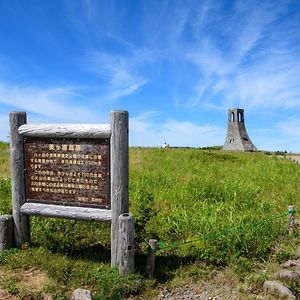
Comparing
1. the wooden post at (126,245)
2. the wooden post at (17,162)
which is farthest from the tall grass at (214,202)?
the wooden post at (17,162)

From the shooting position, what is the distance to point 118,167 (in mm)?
5648

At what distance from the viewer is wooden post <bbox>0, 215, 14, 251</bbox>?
21.4 ft

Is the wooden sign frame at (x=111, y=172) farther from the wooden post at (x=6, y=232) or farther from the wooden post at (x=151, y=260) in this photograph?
the wooden post at (x=151, y=260)

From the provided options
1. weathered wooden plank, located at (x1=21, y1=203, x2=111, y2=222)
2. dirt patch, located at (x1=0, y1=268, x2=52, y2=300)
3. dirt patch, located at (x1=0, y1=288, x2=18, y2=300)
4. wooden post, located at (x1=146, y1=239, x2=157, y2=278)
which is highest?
weathered wooden plank, located at (x1=21, y1=203, x2=111, y2=222)

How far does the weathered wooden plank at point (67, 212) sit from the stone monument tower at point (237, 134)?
30167 mm

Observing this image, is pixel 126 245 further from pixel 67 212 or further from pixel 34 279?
pixel 34 279

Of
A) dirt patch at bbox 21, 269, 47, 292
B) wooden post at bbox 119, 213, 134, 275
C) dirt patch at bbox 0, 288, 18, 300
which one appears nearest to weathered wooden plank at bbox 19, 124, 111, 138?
wooden post at bbox 119, 213, 134, 275

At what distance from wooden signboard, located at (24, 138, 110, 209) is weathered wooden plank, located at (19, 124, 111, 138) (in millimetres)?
101

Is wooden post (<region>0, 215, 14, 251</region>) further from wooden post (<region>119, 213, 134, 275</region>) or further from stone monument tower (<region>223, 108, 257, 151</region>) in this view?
stone monument tower (<region>223, 108, 257, 151</region>)

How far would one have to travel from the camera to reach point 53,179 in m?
6.34

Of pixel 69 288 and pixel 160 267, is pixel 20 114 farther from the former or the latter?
pixel 160 267

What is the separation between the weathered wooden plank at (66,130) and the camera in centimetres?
581

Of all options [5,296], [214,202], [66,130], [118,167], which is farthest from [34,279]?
[214,202]

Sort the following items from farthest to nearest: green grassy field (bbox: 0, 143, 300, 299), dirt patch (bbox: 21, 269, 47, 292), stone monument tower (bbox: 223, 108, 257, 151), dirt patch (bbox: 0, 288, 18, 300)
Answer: stone monument tower (bbox: 223, 108, 257, 151), green grassy field (bbox: 0, 143, 300, 299), dirt patch (bbox: 21, 269, 47, 292), dirt patch (bbox: 0, 288, 18, 300)
